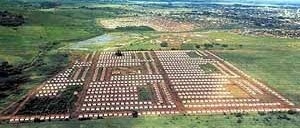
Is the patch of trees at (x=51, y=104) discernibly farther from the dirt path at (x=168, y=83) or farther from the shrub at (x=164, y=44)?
the shrub at (x=164, y=44)

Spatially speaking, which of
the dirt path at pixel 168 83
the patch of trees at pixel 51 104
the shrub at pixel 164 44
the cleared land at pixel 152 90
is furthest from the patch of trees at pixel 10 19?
the patch of trees at pixel 51 104

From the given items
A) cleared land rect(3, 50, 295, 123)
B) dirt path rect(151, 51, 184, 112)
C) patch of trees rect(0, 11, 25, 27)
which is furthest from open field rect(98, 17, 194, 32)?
cleared land rect(3, 50, 295, 123)

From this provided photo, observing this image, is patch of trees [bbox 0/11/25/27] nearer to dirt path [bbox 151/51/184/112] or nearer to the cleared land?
the cleared land

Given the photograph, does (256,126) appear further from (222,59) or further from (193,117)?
(222,59)

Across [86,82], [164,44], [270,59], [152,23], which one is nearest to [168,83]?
[86,82]

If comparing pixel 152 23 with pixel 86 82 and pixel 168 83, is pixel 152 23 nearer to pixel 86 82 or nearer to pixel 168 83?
pixel 86 82

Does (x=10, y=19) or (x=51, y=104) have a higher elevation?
(x=10, y=19)

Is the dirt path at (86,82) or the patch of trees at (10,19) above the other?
the patch of trees at (10,19)
